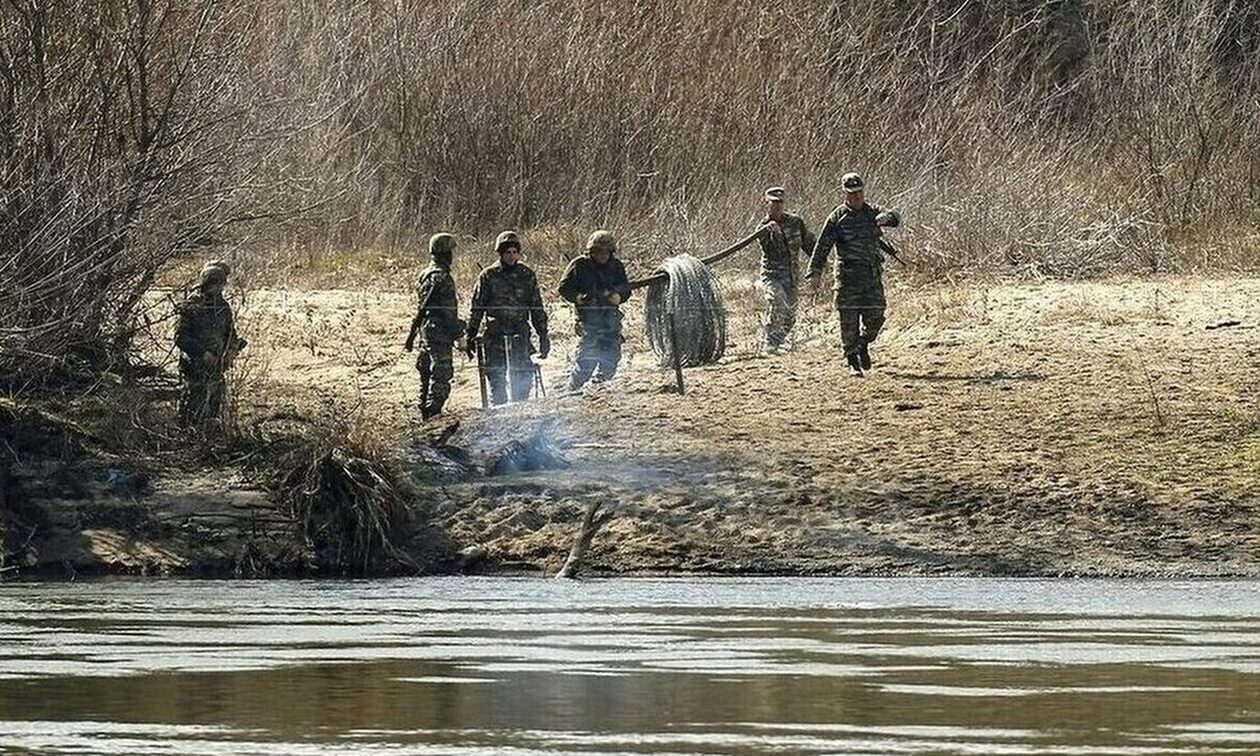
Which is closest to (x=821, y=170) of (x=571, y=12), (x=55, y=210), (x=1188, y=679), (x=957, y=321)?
(x=571, y=12)

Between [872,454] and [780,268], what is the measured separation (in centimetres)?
443

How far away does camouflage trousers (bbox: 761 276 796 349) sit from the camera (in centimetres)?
2395

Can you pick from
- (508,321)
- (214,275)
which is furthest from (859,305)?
(214,275)

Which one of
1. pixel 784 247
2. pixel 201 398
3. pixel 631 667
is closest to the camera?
pixel 631 667

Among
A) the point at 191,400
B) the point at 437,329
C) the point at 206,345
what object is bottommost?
the point at 191,400

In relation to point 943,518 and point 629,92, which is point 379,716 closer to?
point 943,518

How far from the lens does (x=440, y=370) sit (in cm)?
2169

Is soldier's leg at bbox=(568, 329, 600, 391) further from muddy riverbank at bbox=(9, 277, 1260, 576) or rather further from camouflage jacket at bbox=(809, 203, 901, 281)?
camouflage jacket at bbox=(809, 203, 901, 281)

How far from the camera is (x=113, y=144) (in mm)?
20797

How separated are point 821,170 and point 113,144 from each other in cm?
1310

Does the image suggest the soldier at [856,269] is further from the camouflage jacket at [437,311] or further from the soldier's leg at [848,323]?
the camouflage jacket at [437,311]

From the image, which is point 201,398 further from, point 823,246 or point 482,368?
point 823,246

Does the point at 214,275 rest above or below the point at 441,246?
below

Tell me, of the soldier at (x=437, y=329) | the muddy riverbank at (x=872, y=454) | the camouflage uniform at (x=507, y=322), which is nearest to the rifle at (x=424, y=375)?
the soldier at (x=437, y=329)
